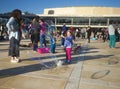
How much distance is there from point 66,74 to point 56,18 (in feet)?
268

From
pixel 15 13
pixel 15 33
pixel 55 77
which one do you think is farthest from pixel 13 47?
pixel 55 77

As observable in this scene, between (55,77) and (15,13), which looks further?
(15,13)

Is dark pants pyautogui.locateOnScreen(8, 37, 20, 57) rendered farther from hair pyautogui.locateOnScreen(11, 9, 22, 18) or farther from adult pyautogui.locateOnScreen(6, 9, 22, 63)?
hair pyautogui.locateOnScreen(11, 9, 22, 18)

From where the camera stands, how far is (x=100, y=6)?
10012 centimetres

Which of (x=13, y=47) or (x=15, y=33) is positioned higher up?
(x=15, y=33)

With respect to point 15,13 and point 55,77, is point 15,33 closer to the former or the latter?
point 15,13

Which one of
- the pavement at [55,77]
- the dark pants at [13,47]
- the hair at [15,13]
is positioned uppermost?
the hair at [15,13]

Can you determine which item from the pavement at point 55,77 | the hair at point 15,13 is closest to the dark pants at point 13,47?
the pavement at point 55,77

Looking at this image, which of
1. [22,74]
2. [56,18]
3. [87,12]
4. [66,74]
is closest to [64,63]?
[66,74]

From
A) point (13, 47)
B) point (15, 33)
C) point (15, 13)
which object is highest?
point (15, 13)

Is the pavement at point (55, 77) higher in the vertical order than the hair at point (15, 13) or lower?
lower

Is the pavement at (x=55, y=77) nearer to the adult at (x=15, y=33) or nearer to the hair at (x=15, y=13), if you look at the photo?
the adult at (x=15, y=33)

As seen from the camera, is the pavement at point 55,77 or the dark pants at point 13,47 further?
the dark pants at point 13,47

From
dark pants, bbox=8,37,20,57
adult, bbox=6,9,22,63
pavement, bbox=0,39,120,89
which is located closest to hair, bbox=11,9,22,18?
adult, bbox=6,9,22,63
